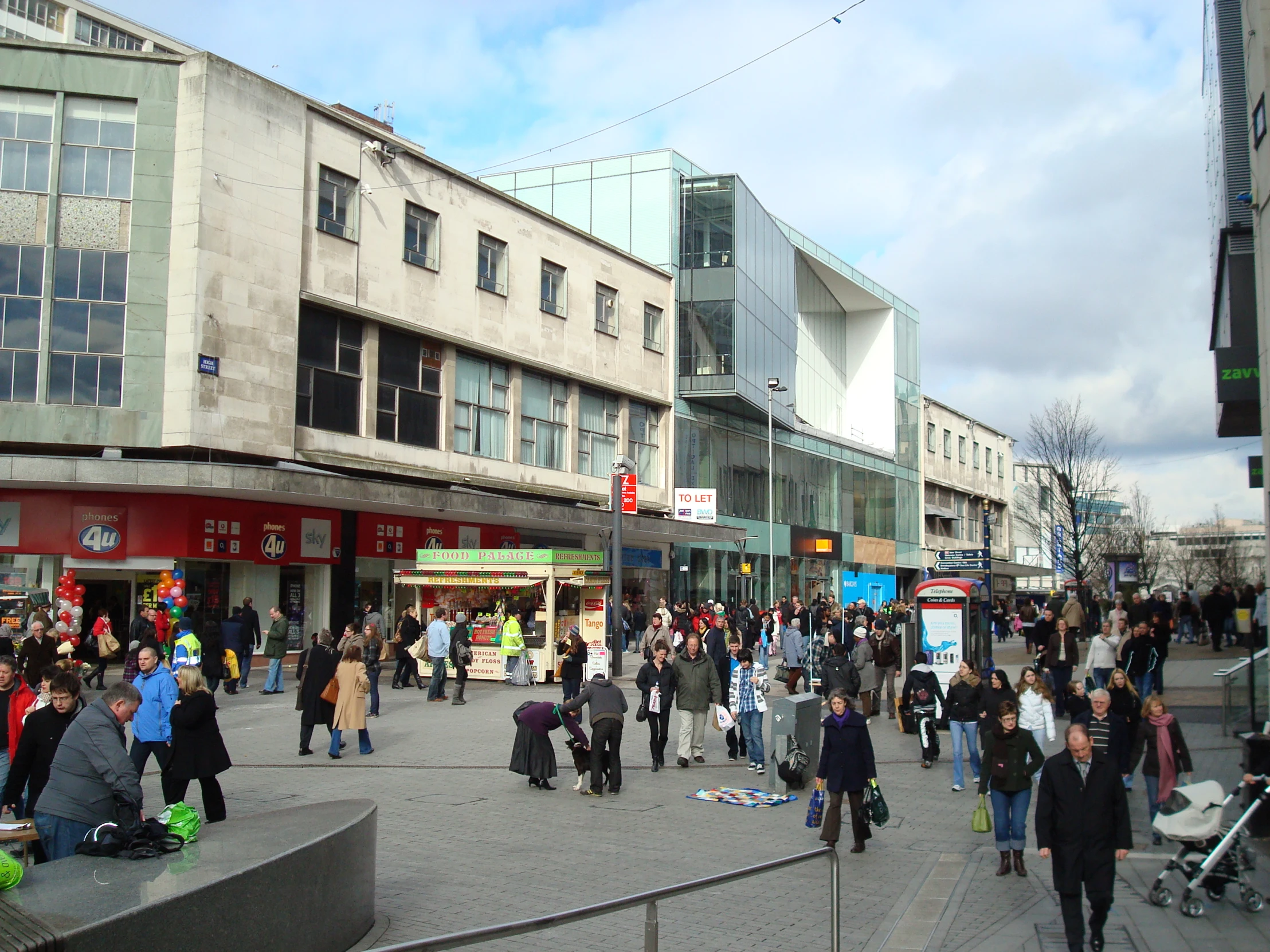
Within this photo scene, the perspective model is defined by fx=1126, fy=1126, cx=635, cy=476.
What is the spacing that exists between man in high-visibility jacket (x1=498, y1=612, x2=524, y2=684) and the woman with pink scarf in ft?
A: 53.3

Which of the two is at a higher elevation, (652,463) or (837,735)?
(652,463)

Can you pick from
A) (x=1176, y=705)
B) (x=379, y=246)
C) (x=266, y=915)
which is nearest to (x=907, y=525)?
(x=379, y=246)

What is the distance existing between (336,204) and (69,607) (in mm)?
13011

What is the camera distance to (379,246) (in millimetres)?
32094

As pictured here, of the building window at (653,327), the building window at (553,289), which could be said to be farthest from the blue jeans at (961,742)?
the building window at (653,327)

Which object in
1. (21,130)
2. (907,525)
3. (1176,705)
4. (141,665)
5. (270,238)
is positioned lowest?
(1176,705)

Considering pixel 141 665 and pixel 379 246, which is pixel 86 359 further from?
pixel 141 665

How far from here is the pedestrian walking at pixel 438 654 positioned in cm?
2273

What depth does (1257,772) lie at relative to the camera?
10.3 meters

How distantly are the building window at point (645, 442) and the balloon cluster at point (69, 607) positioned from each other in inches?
854

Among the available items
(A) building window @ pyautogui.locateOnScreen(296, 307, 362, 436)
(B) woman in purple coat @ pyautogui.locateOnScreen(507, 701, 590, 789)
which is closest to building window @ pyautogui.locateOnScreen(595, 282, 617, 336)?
(A) building window @ pyautogui.locateOnScreen(296, 307, 362, 436)

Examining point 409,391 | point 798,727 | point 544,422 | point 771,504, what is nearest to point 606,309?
point 544,422

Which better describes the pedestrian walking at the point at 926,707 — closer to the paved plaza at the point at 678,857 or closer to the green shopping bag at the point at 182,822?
the paved plaza at the point at 678,857

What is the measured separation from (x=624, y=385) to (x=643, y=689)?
2781cm
